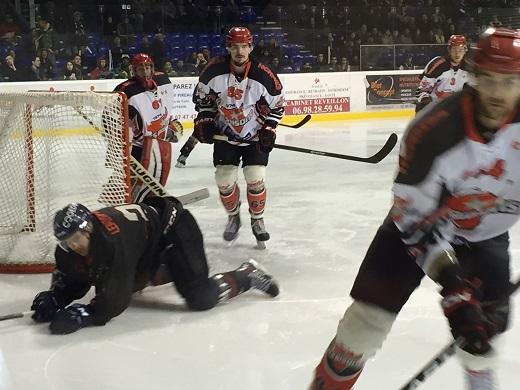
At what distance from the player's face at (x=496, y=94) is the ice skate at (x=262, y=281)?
1500 millimetres

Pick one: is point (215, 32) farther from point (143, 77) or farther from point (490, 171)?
point (490, 171)

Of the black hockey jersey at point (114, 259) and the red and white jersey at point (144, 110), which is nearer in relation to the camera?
the black hockey jersey at point (114, 259)

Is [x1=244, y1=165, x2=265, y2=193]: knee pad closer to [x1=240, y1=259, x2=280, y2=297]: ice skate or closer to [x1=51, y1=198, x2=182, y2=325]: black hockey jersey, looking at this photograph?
[x1=240, y1=259, x2=280, y2=297]: ice skate

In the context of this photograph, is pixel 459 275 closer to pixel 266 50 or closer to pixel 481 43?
pixel 481 43

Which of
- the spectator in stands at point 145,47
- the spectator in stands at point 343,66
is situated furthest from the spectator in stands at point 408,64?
the spectator in stands at point 145,47

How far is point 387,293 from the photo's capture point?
4.63 feet

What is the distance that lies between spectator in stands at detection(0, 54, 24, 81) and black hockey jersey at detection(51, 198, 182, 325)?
554 cm

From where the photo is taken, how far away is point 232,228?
11.7 ft

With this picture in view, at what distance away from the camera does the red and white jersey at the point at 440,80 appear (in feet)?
17.5

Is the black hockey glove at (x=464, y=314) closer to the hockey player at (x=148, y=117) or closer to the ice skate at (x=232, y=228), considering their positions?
the ice skate at (x=232, y=228)

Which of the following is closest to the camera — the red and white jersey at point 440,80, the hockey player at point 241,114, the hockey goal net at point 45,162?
the hockey goal net at point 45,162

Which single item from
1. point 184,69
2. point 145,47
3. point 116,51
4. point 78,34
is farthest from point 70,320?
point 145,47

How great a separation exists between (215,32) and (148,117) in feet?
22.8

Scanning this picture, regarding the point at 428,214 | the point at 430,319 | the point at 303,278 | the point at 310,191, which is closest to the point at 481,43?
the point at 428,214
